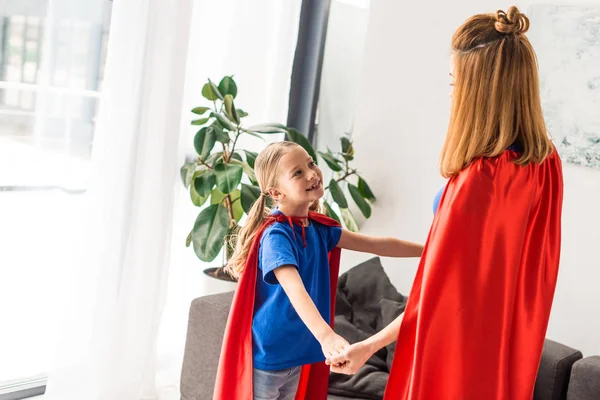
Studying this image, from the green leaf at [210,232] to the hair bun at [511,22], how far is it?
1.73 metres

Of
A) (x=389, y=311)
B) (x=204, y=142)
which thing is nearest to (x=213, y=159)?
(x=204, y=142)

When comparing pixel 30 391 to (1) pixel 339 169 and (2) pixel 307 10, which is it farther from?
(2) pixel 307 10

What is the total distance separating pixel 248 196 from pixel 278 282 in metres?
1.25

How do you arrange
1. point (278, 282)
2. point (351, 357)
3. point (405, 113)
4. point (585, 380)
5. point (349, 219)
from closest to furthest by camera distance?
point (351, 357), point (278, 282), point (585, 380), point (405, 113), point (349, 219)

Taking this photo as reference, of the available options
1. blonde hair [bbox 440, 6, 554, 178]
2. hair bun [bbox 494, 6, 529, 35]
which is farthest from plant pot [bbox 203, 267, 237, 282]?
hair bun [bbox 494, 6, 529, 35]

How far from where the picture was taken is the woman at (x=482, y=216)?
5.43 feet

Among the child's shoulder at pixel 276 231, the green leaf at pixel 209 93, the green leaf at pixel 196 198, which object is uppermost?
the green leaf at pixel 209 93

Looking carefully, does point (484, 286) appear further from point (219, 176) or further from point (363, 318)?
point (219, 176)

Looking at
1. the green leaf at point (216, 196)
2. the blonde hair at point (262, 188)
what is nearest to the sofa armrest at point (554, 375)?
the blonde hair at point (262, 188)

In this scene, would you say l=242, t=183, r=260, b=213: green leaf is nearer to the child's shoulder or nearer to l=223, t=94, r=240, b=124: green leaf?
l=223, t=94, r=240, b=124: green leaf

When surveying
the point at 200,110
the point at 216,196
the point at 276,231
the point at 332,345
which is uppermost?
the point at 200,110

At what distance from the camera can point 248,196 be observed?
3174 millimetres

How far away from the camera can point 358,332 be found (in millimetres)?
2906

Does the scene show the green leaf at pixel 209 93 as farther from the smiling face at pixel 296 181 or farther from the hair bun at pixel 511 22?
the hair bun at pixel 511 22
